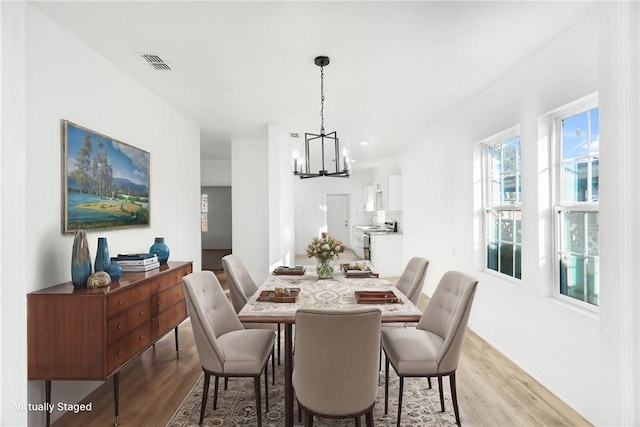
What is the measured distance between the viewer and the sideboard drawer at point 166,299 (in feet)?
9.02

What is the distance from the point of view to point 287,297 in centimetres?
236

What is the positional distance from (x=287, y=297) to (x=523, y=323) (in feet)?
7.04

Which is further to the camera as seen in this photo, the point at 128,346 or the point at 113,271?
the point at 113,271

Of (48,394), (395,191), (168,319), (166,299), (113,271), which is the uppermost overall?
(395,191)

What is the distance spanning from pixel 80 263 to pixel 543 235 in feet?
11.3

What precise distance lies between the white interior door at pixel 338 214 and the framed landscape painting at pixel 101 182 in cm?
840

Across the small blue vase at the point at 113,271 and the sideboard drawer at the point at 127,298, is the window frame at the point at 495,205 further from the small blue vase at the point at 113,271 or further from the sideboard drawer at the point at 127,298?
the small blue vase at the point at 113,271

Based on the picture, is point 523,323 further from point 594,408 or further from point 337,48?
point 337,48

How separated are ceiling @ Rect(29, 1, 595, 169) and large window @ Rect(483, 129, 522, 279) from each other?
0.68 m

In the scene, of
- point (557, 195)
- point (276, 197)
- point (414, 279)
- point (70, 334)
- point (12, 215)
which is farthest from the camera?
point (276, 197)

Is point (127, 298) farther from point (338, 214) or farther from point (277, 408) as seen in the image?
point (338, 214)

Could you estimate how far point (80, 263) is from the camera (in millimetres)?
2197

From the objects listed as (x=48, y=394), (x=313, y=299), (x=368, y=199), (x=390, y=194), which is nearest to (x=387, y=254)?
(x=390, y=194)

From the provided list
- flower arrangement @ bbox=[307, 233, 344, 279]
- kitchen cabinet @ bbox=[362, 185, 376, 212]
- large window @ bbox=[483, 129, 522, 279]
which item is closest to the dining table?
flower arrangement @ bbox=[307, 233, 344, 279]
